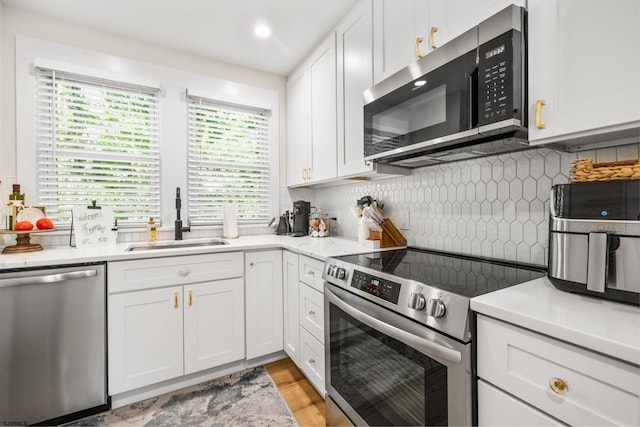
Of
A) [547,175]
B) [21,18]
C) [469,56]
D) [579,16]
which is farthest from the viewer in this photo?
[21,18]

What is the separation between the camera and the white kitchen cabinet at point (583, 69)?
78 cm

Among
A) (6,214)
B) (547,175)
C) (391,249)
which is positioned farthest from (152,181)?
(547,175)

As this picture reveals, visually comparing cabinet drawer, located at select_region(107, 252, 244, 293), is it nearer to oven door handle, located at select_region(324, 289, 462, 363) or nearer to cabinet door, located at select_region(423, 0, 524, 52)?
oven door handle, located at select_region(324, 289, 462, 363)

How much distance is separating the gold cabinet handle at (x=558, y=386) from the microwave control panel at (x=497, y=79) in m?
0.79

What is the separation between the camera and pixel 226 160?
→ 2648 millimetres

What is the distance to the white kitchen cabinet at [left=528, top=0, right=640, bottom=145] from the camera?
2.56 ft

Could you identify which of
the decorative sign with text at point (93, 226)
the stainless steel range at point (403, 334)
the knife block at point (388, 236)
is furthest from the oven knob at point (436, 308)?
the decorative sign with text at point (93, 226)

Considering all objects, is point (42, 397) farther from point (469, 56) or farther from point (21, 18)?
point (469, 56)

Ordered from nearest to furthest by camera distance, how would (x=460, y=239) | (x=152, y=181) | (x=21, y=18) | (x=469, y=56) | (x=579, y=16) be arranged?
(x=579, y=16)
(x=469, y=56)
(x=460, y=239)
(x=21, y=18)
(x=152, y=181)

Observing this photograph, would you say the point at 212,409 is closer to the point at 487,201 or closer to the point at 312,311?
the point at 312,311

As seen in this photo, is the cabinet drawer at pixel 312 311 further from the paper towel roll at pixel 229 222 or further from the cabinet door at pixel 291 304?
the paper towel roll at pixel 229 222

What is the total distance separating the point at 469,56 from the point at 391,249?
1106 mm

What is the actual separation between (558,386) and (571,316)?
6.6 inches

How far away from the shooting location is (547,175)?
4.05 feet
